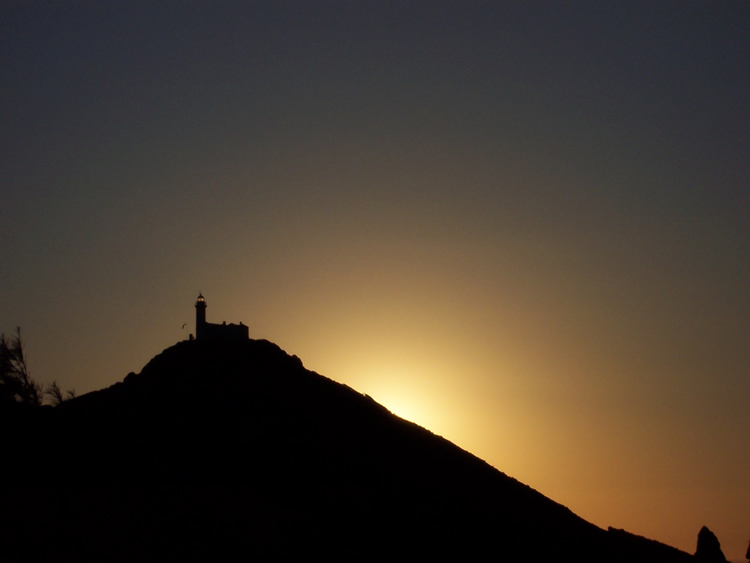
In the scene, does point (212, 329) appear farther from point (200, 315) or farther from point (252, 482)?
point (252, 482)

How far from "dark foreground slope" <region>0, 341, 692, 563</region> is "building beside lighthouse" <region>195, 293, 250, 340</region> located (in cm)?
175

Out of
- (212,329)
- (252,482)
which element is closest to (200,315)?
(212,329)

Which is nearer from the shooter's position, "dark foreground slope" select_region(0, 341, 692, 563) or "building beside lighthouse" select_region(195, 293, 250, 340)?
"dark foreground slope" select_region(0, 341, 692, 563)

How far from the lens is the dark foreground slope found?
44344 mm

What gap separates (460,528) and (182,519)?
50.7ft

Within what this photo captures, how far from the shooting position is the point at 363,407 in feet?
205

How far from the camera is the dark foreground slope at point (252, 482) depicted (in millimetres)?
44344

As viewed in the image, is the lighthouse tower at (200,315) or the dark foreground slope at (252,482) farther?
the lighthouse tower at (200,315)

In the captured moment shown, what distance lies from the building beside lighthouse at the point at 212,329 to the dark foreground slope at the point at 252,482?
5.75ft

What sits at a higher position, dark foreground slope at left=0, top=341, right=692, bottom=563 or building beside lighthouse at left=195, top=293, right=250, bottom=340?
building beside lighthouse at left=195, top=293, right=250, bottom=340

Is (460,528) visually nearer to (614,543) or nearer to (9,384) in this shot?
(614,543)

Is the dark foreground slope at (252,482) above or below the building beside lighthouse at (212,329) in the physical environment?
below

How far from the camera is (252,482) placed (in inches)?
2050

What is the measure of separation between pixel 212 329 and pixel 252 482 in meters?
14.2
